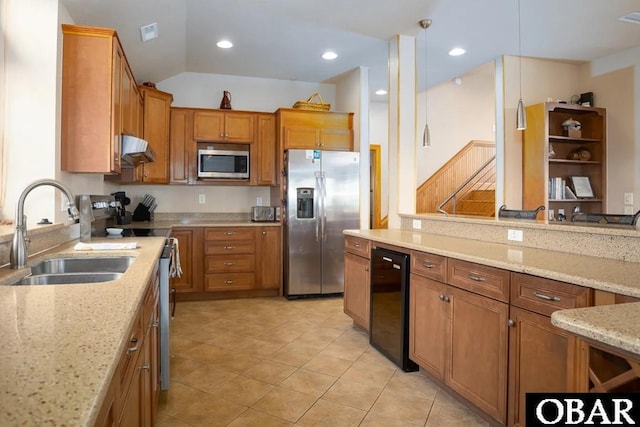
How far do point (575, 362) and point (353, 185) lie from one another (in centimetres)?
370

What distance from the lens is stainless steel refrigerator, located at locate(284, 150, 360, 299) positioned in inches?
182

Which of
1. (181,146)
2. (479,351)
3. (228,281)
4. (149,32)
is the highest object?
(149,32)

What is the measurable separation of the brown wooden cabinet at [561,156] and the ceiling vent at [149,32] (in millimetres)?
3881

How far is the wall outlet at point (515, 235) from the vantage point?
2.54 metres

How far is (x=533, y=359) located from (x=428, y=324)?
0.78m

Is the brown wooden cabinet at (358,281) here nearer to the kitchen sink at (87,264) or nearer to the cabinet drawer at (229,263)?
the cabinet drawer at (229,263)

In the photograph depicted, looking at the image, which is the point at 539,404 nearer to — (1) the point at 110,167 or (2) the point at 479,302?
(2) the point at 479,302

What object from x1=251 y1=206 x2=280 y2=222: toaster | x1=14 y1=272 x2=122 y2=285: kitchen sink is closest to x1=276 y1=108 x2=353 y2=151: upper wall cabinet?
x1=251 y1=206 x2=280 y2=222: toaster

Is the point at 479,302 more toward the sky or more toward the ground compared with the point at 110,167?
more toward the ground

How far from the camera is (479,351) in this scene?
2039 millimetres

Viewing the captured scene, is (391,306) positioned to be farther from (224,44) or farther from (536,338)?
(224,44)

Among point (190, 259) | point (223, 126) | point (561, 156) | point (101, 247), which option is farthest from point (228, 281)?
point (561, 156)

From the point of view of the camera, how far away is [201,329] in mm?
3582

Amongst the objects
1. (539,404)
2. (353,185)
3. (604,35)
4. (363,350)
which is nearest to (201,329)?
(363,350)
